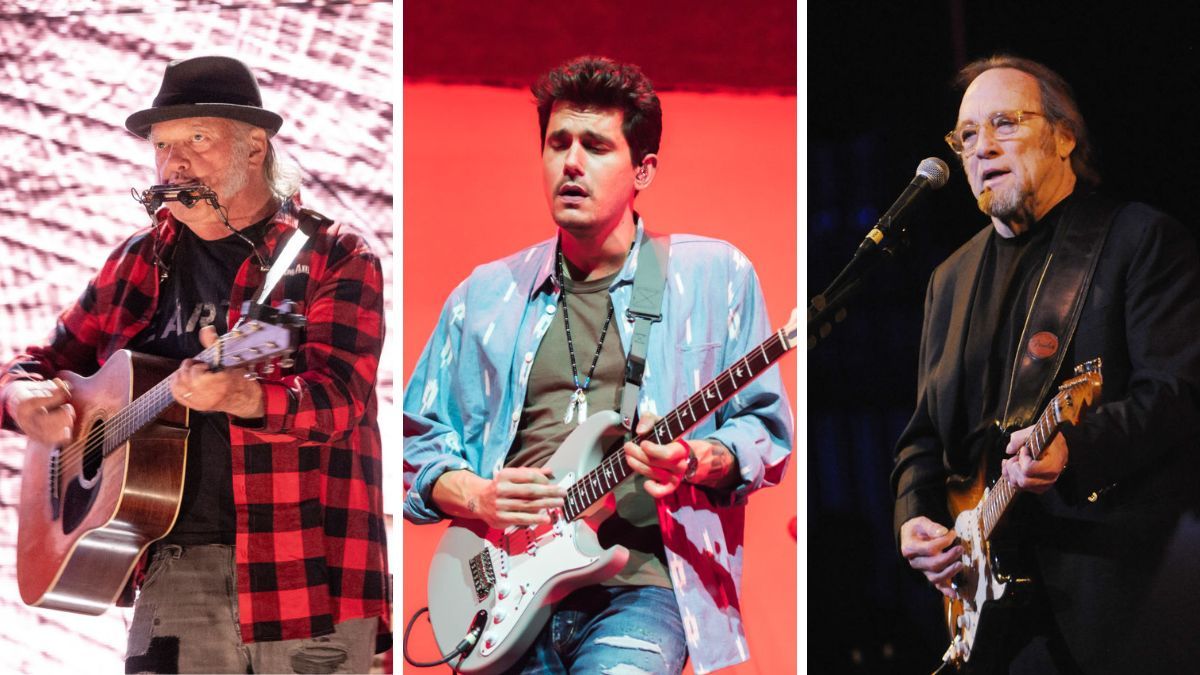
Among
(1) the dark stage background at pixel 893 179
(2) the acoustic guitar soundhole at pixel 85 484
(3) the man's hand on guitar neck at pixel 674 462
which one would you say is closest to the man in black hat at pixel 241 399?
(2) the acoustic guitar soundhole at pixel 85 484

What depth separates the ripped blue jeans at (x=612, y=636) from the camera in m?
3.50

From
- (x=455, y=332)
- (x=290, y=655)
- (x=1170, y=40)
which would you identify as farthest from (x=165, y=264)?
(x=1170, y=40)

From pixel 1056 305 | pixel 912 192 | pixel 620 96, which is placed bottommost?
pixel 1056 305

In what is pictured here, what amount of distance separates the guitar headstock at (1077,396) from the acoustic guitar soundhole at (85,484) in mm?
2699

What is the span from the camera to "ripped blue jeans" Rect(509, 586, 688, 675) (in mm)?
3498

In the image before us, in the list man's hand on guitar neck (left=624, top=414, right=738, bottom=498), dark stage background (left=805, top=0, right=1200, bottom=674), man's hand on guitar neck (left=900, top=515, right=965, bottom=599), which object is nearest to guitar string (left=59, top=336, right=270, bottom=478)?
man's hand on guitar neck (left=624, top=414, right=738, bottom=498)

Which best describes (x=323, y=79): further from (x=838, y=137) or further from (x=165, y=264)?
(x=838, y=137)

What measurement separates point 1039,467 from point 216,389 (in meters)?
2.24

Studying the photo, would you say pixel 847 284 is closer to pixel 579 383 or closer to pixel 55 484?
pixel 579 383

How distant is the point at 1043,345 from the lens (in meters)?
3.57

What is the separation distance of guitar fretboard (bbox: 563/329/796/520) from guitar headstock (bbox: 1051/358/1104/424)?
0.73 meters

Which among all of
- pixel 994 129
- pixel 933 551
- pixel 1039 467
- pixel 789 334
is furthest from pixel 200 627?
pixel 994 129

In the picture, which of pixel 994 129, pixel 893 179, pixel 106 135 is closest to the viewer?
pixel 994 129

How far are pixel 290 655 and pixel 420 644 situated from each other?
15.0 inches
